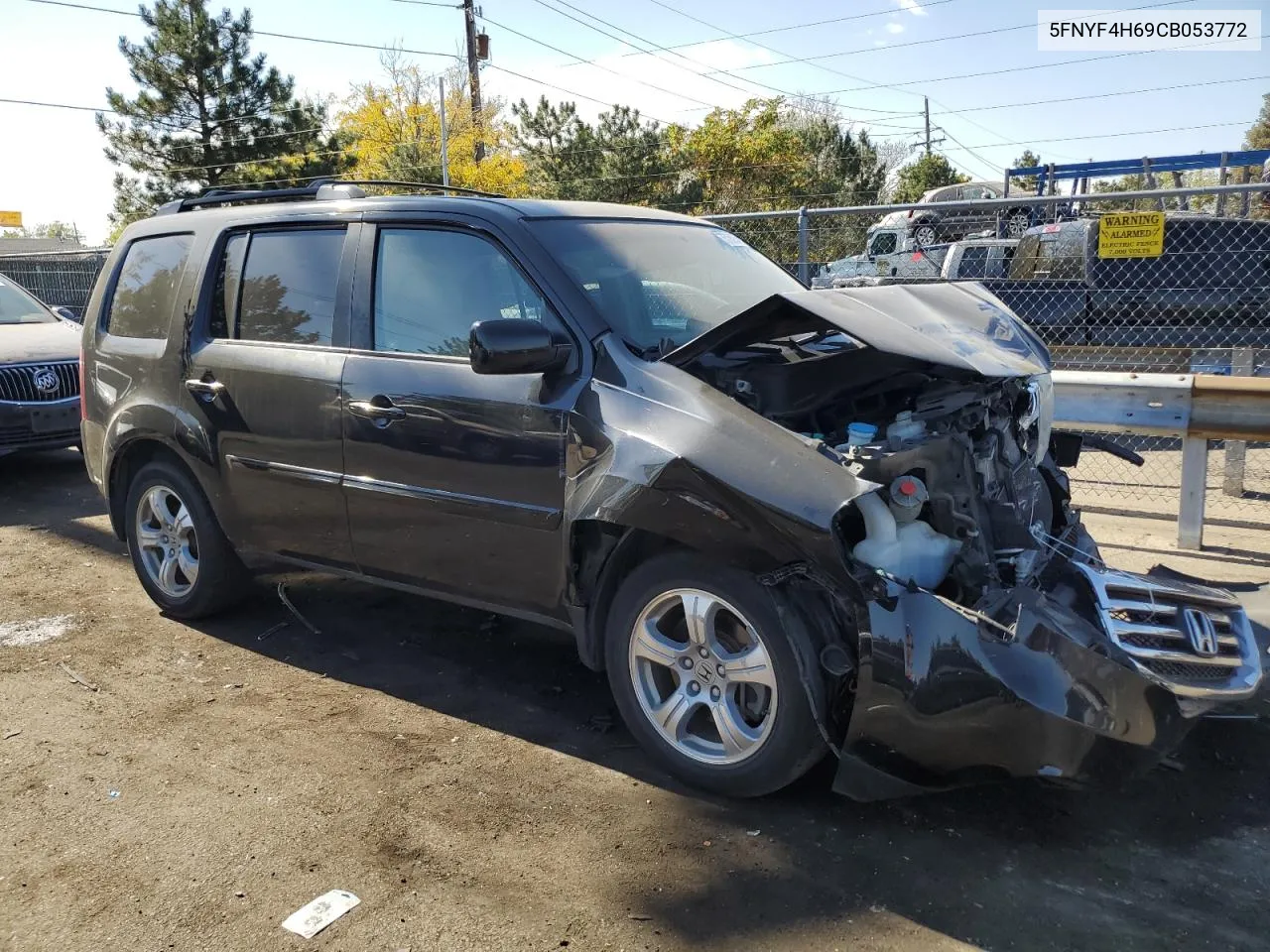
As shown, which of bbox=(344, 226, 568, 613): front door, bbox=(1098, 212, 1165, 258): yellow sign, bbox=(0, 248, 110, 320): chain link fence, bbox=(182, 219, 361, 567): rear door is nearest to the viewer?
bbox=(344, 226, 568, 613): front door

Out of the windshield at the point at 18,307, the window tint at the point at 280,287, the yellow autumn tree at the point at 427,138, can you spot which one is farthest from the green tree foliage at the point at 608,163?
the window tint at the point at 280,287

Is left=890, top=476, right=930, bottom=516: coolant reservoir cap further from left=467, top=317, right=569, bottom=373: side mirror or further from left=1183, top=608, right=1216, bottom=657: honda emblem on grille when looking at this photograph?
left=467, top=317, right=569, bottom=373: side mirror

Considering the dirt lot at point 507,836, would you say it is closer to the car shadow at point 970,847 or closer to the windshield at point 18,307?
the car shadow at point 970,847

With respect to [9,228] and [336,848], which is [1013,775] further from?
[9,228]

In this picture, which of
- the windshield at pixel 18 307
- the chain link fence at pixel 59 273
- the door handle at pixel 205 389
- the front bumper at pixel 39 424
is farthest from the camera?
the chain link fence at pixel 59 273

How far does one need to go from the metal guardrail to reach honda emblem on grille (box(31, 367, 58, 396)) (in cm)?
753

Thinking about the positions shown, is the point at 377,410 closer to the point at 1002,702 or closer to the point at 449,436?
the point at 449,436

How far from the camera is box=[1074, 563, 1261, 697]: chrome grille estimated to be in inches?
115

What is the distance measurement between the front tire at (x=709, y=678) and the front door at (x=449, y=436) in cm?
40

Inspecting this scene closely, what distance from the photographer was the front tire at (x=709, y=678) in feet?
9.86

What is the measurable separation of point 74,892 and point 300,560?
1.80 meters

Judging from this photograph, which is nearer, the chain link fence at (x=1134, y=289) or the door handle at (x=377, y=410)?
the door handle at (x=377, y=410)

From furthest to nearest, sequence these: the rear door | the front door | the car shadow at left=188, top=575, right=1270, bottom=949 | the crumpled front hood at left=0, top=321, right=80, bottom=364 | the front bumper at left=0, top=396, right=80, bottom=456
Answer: the crumpled front hood at left=0, top=321, right=80, bottom=364
the front bumper at left=0, top=396, right=80, bottom=456
the rear door
the front door
the car shadow at left=188, top=575, right=1270, bottom=949

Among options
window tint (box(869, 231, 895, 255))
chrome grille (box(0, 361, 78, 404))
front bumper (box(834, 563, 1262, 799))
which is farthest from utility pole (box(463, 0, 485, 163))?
front bumper (box(834, 563, 1262, 799))
